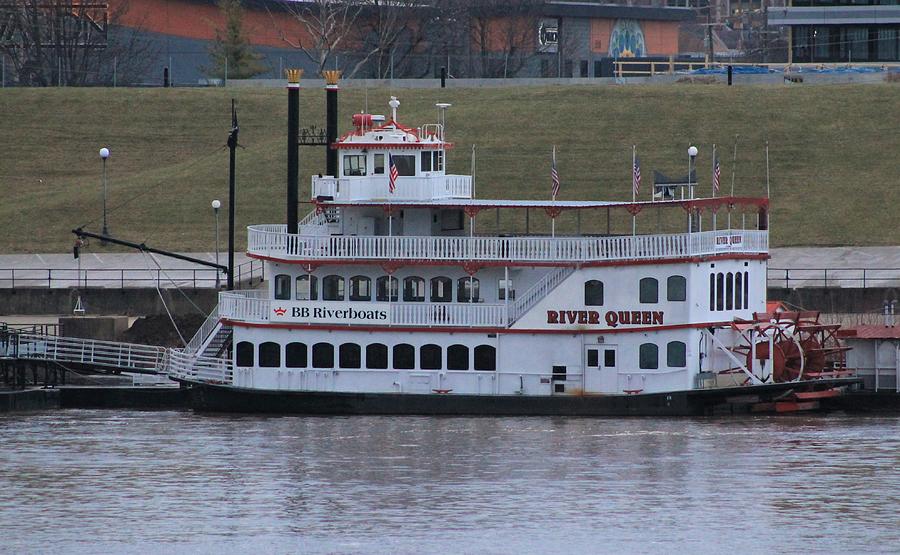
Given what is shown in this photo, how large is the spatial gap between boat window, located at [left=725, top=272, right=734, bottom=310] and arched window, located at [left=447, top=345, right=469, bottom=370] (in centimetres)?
599

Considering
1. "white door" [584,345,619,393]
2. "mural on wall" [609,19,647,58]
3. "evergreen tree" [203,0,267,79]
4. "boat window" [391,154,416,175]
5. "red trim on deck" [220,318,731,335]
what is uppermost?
"mural on wall" [609,19,647,58]

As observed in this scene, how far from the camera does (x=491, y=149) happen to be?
73.4 meters

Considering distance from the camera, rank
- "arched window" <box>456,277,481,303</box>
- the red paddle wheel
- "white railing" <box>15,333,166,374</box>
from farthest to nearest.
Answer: "white railing" <box>15,333,166,374</box>
"arched window" <box>456,277,481,303</box>
the red paddle wheel

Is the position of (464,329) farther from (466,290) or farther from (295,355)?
(295,355)

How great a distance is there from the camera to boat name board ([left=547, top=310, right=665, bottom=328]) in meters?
41.6

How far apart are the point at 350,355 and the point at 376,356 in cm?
62

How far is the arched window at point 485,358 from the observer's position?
42438 millimetres

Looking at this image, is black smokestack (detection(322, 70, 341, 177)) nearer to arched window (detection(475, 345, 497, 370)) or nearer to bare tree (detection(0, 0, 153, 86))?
arched window (detection(475, 345, 497, 370))

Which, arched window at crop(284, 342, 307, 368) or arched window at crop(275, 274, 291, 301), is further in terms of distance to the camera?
arched window at crop(275, 274, 291, 301)

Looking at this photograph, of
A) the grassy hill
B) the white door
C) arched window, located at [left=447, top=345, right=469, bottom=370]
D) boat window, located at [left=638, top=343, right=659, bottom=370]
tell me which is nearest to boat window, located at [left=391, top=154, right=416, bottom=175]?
arched window, located at [left=447, top=345, right=469, bottom=370]

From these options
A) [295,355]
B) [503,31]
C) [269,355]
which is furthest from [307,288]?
[503,31]

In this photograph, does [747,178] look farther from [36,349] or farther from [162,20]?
[162,20]

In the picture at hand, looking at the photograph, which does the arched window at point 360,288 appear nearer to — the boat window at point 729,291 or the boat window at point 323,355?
the boat window at point 323,355

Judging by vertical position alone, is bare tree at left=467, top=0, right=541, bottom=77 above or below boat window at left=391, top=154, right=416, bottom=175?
above
